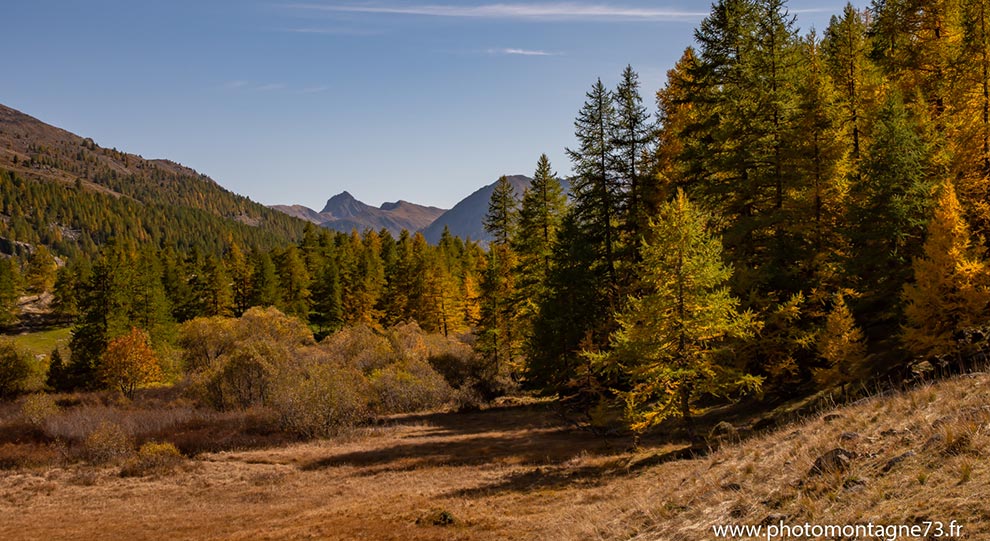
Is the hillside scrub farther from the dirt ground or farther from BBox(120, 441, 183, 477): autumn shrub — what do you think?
BBox(120, 441, 183, 477): autumn shrub

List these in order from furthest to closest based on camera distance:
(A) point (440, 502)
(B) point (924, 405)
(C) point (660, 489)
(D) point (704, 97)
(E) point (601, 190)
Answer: (E) point (601, 190), (D) point (704, 97), (A) point (440, 502), (C) point (660, 489), (B) point (924, 405)

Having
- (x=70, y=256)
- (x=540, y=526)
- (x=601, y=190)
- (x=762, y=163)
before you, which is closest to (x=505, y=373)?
(x=601, y=190)

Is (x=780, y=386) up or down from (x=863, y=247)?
down

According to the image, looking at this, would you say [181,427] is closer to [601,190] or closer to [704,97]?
[601,190]

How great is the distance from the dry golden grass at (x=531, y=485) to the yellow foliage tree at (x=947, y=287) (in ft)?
22.3

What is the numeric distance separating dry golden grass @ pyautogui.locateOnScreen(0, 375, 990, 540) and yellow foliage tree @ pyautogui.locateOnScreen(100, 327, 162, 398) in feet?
63.5

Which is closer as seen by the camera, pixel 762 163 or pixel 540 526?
pixel 540 526

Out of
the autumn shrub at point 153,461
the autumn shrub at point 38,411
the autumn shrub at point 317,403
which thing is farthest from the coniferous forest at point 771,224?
the autumn shrub at point 38,411

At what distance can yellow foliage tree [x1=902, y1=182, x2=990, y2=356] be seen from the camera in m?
16.6

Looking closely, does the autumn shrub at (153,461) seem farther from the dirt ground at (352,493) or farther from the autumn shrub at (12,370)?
the autumn shrub at (12,370)

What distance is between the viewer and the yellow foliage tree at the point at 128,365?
40469 mm

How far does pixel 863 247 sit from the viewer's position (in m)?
20.3

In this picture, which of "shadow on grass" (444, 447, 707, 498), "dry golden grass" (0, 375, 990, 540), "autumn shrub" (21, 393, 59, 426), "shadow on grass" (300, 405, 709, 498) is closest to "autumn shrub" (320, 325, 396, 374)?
"shadow on grass" (300, 405, 709, 498)

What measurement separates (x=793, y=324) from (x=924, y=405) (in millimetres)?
10230
